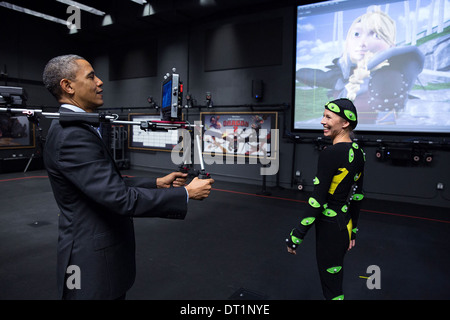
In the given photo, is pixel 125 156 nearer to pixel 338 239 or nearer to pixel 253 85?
pixel 253 85

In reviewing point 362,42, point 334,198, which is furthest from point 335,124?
point 362,42

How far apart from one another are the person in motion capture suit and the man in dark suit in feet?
2.67

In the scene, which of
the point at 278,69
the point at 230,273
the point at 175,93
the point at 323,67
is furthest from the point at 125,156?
the point at 175,93

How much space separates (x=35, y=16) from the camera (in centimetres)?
847

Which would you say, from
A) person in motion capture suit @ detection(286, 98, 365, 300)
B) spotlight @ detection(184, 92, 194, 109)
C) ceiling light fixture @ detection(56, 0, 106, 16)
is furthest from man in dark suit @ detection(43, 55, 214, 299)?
ceiling light fixture @ detection(56, 0, 106, 16)

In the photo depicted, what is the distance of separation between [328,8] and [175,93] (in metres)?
5.63

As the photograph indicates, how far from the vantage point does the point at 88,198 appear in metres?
1.12

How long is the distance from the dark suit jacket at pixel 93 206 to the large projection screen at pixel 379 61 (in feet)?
17.8

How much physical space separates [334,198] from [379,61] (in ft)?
15.7

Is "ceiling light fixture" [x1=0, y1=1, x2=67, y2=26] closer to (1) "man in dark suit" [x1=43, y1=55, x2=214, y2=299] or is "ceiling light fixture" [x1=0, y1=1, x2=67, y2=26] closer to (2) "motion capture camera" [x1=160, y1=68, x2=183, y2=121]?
(2) "motion capture camera" [x1=160, y1=68, x2=183, y2=121]

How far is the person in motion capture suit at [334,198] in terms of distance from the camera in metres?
1.66

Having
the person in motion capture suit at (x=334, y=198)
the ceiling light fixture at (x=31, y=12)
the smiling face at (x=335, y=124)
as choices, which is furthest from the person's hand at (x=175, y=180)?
the ceiling light fixture at (x=31, y=12)

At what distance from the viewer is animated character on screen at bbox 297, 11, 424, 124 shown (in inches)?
203

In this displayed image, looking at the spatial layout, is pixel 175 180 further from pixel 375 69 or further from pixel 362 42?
pixel 362 42
